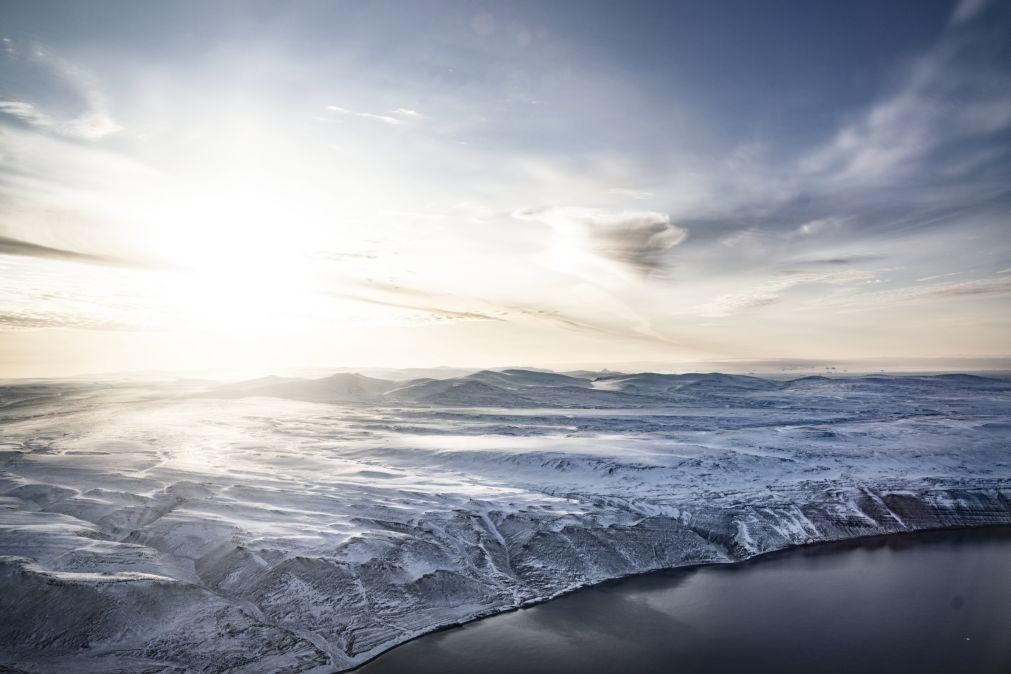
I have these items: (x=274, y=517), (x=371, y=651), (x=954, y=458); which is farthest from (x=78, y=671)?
(x=954, y=458)

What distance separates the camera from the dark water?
22.7 m

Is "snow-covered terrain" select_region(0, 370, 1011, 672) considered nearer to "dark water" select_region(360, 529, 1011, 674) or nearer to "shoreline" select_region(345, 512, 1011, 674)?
"shoreline" select_region(345, 512, 1011, 674)

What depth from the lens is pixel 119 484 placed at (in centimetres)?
4100

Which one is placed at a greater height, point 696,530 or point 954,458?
point 954,458

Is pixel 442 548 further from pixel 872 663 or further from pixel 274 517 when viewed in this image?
pixel 872 663

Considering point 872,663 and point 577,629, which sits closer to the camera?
point 872,663

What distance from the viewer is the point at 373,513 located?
37531mm

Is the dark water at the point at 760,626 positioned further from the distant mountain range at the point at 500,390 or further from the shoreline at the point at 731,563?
the distant mountain range at the point at 500,390

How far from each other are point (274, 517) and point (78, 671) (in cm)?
1600

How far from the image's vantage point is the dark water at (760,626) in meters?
22.7

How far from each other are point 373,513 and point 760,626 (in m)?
24.8

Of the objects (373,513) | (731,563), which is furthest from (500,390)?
(731,563)

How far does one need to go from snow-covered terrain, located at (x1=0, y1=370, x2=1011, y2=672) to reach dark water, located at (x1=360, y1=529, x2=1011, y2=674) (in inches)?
87.6

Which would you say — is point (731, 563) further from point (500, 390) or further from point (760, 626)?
point (500, 390)
